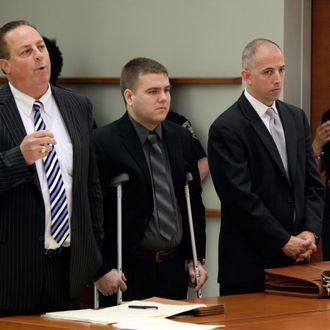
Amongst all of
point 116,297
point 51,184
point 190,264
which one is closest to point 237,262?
point 190,264

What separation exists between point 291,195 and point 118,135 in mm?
921

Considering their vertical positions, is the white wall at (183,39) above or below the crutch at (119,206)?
above

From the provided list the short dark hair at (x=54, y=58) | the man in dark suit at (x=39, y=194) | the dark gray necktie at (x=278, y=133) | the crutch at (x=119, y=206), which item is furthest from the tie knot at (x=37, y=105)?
the short dark hair at (x=54, y=58)

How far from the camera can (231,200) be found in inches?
188

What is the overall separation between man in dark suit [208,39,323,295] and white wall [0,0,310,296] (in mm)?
1586

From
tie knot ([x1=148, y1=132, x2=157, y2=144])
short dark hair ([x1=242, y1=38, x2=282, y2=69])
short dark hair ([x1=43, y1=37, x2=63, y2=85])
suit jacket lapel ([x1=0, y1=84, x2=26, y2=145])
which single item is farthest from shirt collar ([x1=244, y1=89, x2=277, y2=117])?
short dark hair ([x1=43, y1=37, x2=63, y2=85])

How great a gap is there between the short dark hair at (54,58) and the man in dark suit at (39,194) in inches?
112

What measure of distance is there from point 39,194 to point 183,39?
3309 millimetres

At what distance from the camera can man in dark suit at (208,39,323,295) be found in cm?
471

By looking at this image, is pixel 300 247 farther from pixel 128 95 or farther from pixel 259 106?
pixel 128 95

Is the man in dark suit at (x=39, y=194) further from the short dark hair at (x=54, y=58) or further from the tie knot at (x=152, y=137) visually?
the short dark hair at (x=54, y=58)

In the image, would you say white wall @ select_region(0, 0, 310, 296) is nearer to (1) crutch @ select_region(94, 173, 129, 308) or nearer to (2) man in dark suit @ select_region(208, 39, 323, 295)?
(2) man in dark suit @ select_region(208, 39, 323, 295)

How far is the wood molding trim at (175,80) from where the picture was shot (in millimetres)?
6629

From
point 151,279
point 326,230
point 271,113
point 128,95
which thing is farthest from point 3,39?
point 326,230
